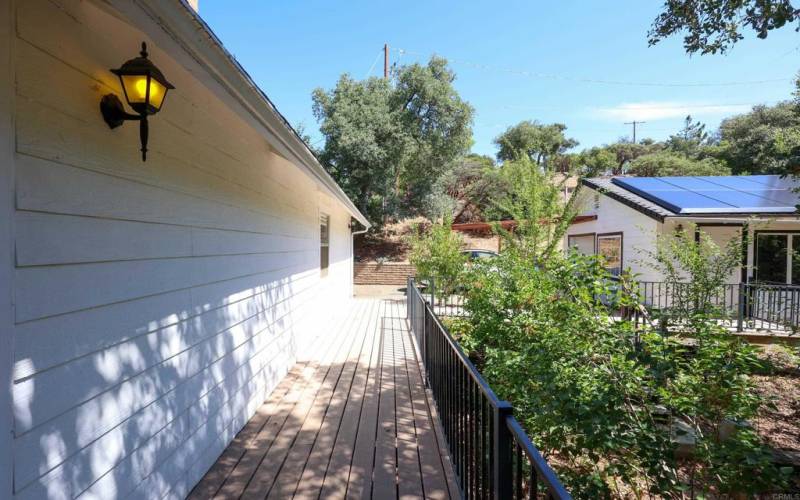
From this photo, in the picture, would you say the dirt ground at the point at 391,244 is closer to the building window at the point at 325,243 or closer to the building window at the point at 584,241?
the building window at the point at 584,241

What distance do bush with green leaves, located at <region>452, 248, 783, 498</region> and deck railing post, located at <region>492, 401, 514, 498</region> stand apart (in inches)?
32.4

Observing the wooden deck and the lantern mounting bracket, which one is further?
the wooden deck

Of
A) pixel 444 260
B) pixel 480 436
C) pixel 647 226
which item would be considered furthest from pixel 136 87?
pixel 647 226

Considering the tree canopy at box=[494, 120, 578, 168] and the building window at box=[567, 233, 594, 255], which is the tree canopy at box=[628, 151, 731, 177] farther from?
the building window at box=[567, 233, 594, 255]

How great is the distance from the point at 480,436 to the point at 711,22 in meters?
5.11

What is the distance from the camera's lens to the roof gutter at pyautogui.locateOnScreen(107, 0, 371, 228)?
3.96ft

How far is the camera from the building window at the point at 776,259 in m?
9.20

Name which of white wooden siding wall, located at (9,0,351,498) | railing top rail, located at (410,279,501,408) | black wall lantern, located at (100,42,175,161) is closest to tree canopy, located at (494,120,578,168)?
railing top rail, located at (410,279,501,408)

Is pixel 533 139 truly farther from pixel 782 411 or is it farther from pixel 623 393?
pixel 623 393

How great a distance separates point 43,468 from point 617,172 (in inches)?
1535

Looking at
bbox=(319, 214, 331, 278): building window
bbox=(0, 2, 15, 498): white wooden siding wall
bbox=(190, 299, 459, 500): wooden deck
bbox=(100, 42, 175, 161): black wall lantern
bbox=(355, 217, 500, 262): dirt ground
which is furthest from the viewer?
bbox=(355, 217, 500, 262): dirt ground

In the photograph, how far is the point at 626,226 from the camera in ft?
34.1

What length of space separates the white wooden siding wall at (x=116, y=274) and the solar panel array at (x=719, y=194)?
9812 mm

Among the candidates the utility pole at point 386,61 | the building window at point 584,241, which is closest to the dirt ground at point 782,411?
the building window at point 584,241
